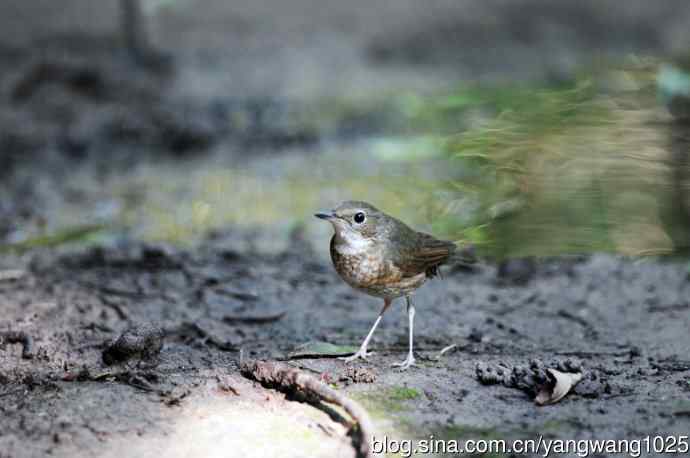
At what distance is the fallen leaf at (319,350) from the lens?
445cm

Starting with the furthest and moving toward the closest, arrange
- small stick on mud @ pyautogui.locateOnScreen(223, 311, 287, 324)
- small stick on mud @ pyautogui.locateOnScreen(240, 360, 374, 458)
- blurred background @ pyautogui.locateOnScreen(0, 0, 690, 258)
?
blurred background @ pyautogui.locateOnScreen(0, 0, 690, 258) < small stick on mud @ pyautogui.locateOnScreen(223, 311, 287, 324) < small stick on mud @ pyautogui.locateOnScreen(240, 360, 374, 458)

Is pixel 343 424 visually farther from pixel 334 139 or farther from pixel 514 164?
pixel 334 139

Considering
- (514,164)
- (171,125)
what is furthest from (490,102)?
(171,125)

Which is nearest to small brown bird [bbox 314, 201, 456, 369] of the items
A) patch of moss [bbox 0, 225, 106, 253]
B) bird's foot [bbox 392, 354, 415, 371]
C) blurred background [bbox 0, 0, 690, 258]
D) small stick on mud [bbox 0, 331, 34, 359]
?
bird's foot [bbox 392, 354, 415, 371]

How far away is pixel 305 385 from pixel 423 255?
1.26 m

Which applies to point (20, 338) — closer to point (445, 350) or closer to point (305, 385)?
point (305, 385)

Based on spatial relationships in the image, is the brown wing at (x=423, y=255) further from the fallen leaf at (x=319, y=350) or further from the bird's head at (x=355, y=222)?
the fallen leaf at (x=319, y=350)

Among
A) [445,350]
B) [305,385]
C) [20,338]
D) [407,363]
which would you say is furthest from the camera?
[445,350]

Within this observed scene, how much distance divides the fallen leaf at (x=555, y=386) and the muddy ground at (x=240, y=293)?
0.05m

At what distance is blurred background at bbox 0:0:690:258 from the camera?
22.8ft

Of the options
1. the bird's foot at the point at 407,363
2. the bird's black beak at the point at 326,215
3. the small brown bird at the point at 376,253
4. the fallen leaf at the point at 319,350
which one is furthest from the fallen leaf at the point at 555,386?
the bird's black beak at the point at 326,215

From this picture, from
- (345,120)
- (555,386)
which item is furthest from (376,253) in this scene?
(345,120)

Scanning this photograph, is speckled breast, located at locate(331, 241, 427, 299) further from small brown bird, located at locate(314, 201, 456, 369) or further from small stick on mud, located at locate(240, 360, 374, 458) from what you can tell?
small stick on mud, located at locate(240, 360, 374, 458)

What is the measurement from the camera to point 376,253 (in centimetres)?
455
